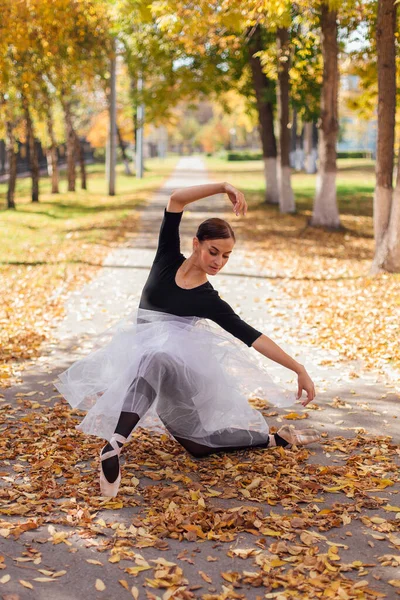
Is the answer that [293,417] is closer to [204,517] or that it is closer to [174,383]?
[174,383]

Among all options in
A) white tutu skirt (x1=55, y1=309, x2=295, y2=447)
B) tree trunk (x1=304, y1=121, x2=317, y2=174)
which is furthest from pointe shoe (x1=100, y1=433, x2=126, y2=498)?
tree trunk (x1=304, y1=121, x2=317, y2=174)

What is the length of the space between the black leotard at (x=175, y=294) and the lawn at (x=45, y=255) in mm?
2873

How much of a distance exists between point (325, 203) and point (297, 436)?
591 inches

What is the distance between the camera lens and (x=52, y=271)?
13930 mm

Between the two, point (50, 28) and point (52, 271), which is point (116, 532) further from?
point (50, 28)

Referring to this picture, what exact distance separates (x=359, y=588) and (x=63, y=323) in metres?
6.89

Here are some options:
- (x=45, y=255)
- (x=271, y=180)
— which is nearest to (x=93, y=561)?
(x=45, y=255)

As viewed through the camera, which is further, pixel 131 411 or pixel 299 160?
pixel 299 160

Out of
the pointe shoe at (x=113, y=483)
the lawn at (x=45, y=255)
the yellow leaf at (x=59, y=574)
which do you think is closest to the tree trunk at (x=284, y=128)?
the lawn at (x=45, y=255)

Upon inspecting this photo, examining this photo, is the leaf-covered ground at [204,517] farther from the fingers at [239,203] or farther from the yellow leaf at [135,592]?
the fingers at [239,203]

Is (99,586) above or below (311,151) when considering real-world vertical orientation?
below

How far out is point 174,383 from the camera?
194 inches

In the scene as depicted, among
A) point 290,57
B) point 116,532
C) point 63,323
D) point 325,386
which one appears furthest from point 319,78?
point 116,532

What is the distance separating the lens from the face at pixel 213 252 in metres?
4.74
